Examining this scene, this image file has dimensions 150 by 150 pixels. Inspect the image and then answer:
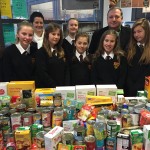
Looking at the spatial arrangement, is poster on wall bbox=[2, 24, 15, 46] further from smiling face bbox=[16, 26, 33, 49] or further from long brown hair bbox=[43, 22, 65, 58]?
long brown hair bbox=[43, 22, 65, 58]

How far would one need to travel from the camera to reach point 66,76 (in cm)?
243

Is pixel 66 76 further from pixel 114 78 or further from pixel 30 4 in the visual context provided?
pixel 30 4

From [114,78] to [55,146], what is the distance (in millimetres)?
1289

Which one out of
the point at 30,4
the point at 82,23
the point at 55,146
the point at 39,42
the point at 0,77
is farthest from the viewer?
Result: the point at 82,23

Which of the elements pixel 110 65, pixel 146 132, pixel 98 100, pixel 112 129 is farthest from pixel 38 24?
pixel 146 132

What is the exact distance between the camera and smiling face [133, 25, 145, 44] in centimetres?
233

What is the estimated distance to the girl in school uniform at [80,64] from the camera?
2410 mm

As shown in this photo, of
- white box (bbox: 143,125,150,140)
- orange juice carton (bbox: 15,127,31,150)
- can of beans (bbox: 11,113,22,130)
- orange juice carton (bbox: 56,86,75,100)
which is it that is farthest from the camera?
orange juice carton (bbox: 56,86,75,100)

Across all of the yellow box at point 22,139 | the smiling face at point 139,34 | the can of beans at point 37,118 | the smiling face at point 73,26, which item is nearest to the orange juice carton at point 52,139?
the yellow box at point 22,139

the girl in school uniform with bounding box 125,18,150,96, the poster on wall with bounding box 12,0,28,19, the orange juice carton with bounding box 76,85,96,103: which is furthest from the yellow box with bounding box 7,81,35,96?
the poster on wall with bounding box 12,0,28,19

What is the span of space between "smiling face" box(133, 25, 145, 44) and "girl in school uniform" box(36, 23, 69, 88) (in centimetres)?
84

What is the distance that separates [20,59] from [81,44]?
707 millimetres

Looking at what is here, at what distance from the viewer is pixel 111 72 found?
2322mm

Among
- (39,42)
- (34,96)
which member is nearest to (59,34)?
(39,42)
